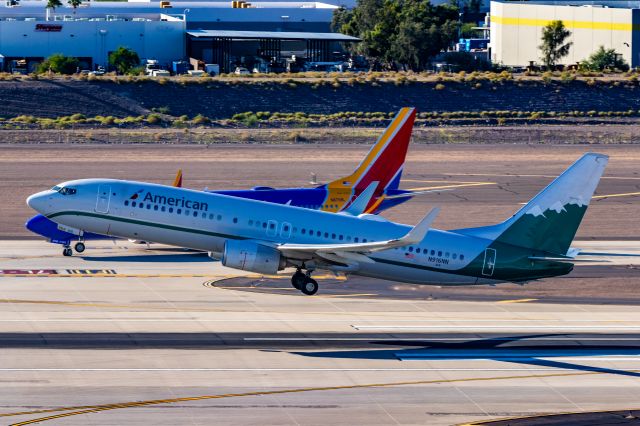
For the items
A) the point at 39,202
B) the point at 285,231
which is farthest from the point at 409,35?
the point at 285,231

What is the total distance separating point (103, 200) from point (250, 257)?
7260 millimetres

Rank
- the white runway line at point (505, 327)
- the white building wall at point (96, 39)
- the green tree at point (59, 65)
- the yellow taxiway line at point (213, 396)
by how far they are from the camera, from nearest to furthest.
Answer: the yellow taxiway line at point (213, 396) < the white runway line at point (505, 327) < the green tree at point (59, 65) < the white building wall at point (96, 39)

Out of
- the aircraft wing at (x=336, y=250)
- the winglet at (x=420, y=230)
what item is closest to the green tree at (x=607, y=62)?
the aircraft wing at (x=336, y=250)

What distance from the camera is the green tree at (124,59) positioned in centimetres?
17100

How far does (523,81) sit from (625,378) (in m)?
118

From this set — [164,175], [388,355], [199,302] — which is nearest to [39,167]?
[164,175]

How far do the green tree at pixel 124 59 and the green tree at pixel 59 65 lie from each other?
6.12 m

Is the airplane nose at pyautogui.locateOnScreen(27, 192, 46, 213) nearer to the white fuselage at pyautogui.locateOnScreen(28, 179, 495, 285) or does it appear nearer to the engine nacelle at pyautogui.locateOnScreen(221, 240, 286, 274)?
the white fuselage at pyautogui.locateOnScreen(28, 179, 495, 285)

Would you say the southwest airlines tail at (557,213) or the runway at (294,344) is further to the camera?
the southwest airlines tail at (557,213)

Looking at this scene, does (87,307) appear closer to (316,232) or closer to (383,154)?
(316,232)

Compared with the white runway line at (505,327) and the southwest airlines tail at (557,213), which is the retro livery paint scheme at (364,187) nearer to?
the southwest airlines tail at (557,213)

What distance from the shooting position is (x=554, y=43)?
183125 mm

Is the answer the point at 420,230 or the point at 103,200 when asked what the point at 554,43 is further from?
the point at 420,230

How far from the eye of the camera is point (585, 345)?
1806 inches
